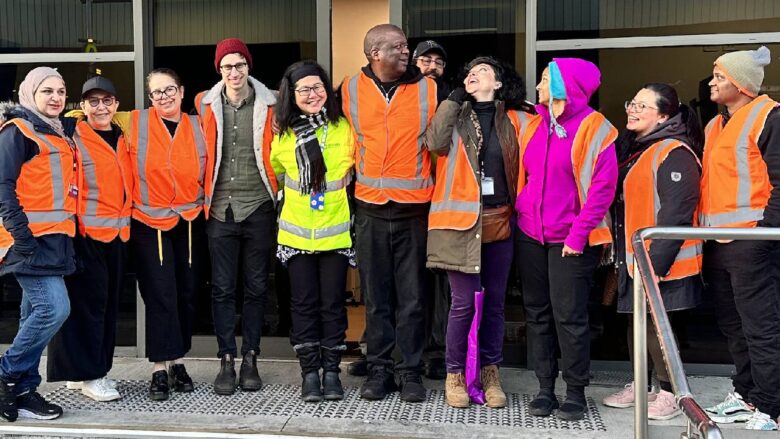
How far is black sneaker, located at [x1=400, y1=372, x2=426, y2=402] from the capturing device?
4062 millimetres

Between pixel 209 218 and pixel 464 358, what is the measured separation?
160 centimetres

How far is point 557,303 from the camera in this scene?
3.84m

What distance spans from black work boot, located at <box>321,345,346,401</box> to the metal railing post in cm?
184

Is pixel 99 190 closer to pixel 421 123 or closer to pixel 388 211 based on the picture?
pixel 388 211

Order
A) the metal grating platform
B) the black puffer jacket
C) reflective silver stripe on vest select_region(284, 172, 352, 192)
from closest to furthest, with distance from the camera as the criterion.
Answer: the black puffer jacket, the metal grating platform, reflective silver stripe on vest select_region(284, 172, 352, 192)

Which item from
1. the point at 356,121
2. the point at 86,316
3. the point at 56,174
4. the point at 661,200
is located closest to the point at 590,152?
the point at 661,200

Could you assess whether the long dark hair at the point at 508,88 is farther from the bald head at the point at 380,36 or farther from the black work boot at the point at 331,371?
the black work boot at the point at 331,371

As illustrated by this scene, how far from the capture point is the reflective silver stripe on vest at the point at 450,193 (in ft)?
12.6

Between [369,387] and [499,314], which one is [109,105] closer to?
[369,387]

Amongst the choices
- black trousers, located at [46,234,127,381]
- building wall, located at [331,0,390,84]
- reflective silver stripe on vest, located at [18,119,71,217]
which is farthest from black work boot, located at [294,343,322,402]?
building wall, located at [331,0,390,84]

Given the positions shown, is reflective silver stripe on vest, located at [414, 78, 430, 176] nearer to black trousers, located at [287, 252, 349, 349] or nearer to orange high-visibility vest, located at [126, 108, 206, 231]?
black trousers, located at [287, 252, 349, 349]

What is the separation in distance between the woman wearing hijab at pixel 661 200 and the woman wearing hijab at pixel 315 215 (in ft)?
4.74

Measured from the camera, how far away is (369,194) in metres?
3.99

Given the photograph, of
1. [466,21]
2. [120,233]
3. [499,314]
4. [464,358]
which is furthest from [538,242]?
[120,233]
